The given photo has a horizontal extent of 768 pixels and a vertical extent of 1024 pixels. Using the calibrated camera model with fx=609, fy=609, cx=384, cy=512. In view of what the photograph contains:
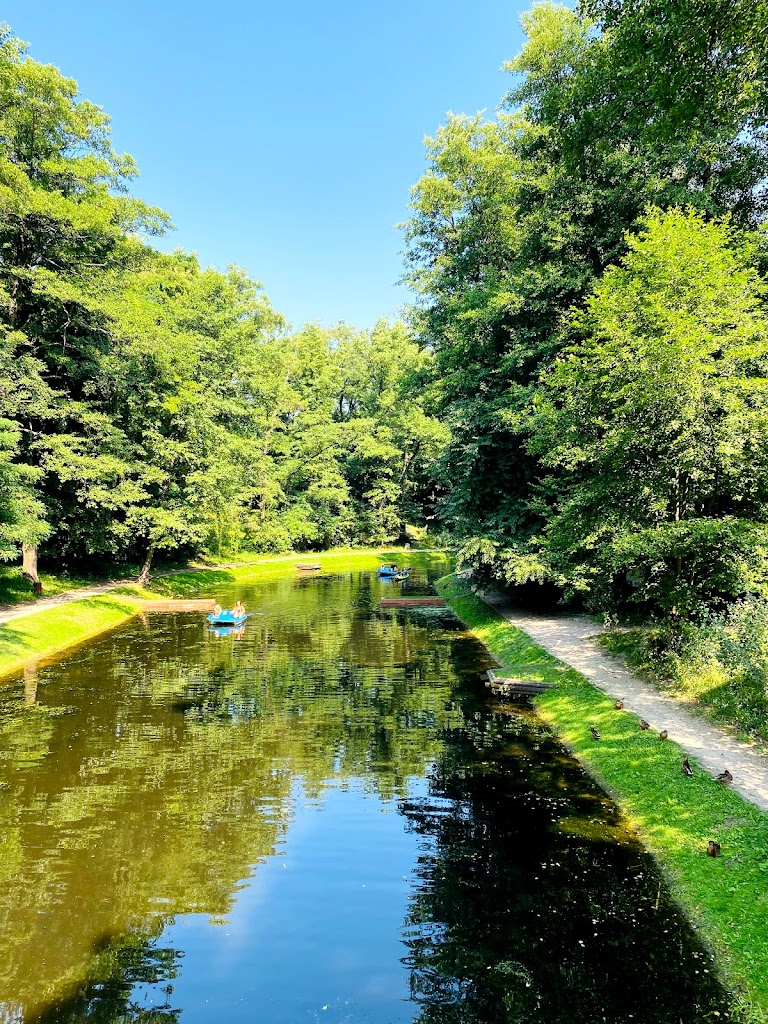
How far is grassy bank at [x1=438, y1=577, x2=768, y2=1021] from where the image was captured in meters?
7.00

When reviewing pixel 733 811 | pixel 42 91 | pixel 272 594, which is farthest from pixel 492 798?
pixel 42 91

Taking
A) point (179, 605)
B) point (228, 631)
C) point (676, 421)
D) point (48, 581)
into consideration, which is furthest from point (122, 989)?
point (48, 581)

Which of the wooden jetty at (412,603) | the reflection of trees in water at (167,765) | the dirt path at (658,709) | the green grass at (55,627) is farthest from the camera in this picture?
the wooden jetty at (412,603)

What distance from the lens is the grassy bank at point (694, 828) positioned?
700 cm

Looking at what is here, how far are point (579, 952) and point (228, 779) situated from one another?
7.38 metres

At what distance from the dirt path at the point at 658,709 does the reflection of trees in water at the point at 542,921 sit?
2.12 meters

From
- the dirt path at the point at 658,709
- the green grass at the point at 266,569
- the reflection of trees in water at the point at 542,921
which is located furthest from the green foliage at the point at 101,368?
the reflection of trees in water at the point at 542,921

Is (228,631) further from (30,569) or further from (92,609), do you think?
(30,569)

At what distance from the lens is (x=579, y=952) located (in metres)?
7.26

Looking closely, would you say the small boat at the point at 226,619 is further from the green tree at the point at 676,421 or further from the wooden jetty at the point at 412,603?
the green tree at the point at 676,421

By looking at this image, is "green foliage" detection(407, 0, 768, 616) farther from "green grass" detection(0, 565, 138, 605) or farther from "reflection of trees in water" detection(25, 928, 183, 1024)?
"green grass" detection(0, 565, 138, 605)

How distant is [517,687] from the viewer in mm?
17828

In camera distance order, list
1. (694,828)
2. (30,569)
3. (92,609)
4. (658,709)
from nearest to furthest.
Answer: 1. (694,828)
2. (658,709)
3. (92,609)
4. (30,569)

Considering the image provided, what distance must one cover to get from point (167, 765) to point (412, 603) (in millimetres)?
24082
